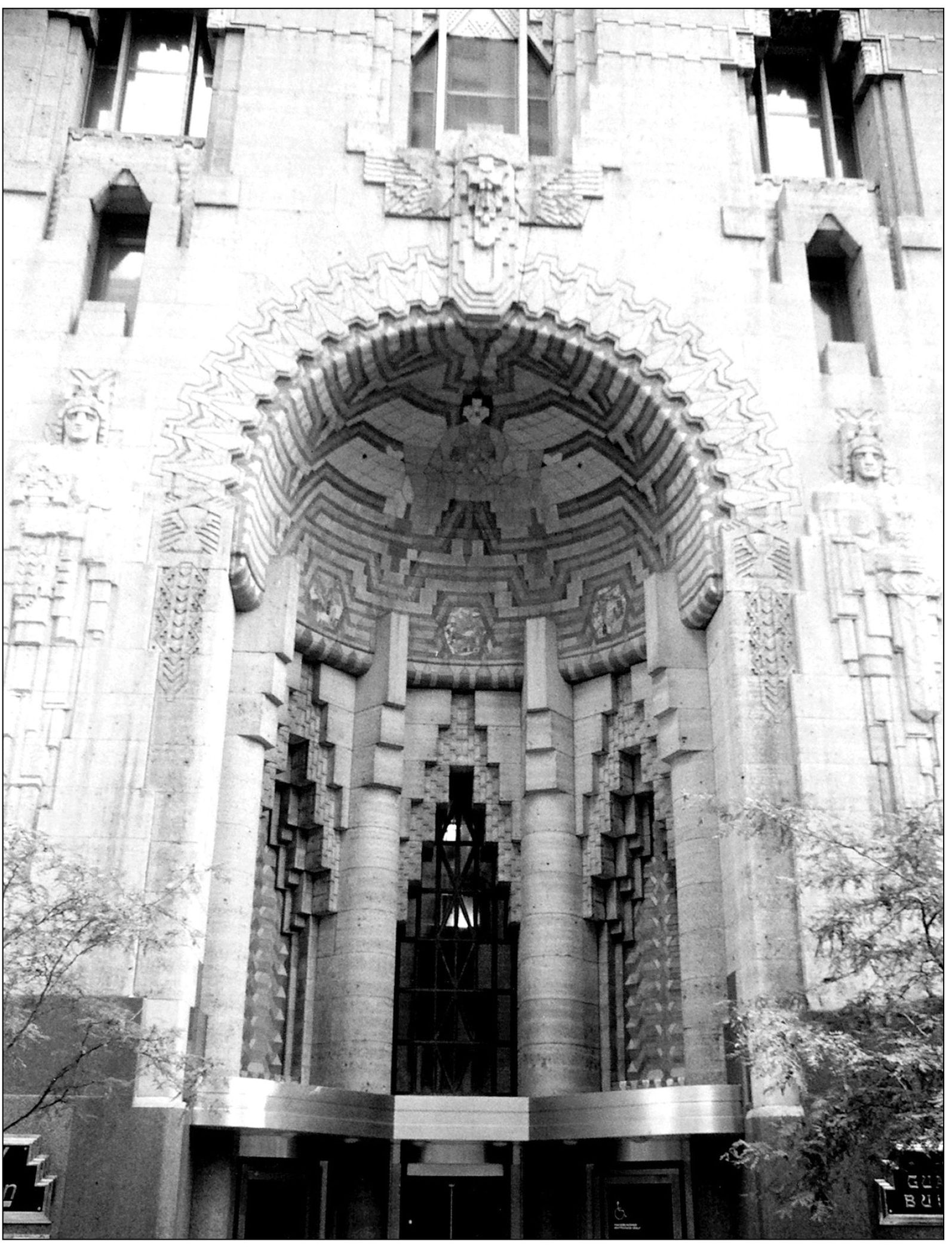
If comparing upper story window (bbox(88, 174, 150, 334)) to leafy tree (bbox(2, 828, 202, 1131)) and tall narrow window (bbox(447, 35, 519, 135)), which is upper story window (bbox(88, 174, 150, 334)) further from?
leafy tree (bbox(2, 828, 202, 1131))

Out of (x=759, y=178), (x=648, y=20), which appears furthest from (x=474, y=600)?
(x=648, y=20)

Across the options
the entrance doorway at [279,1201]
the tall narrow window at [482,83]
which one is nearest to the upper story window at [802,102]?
the tall narrow window at [482,83]

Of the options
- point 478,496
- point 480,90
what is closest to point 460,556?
point 478,496

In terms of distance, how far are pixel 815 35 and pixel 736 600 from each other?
38.8 feet

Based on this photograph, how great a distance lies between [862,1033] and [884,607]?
700 cm

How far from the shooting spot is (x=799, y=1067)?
12922mm

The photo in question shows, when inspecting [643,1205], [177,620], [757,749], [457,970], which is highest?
[177,620]

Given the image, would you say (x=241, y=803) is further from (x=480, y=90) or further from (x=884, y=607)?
(x=480, y=90)

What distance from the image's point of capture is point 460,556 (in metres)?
24.2

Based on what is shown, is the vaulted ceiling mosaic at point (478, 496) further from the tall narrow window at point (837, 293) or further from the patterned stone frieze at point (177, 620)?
the tall narrow window at point (837, 293)

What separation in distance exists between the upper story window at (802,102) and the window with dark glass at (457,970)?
1263cm

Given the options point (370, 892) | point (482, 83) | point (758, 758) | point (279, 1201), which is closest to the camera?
point (758, 758)

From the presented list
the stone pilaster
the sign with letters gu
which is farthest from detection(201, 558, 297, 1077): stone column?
the sign with letters gu

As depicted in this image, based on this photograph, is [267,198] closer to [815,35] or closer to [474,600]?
[474,600]
